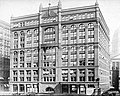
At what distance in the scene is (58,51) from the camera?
48812mm

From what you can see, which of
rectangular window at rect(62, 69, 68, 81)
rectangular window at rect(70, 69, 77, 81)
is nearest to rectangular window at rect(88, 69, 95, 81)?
rectangular window at rect(70, 69, 77, 81)

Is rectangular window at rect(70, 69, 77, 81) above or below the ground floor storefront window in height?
above

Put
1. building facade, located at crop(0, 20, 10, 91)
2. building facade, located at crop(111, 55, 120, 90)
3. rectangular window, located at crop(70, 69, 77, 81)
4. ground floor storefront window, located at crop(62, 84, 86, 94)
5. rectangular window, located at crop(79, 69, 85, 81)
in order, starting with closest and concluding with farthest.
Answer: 1. ground floor storefront window, located at crop(62, 84, 86, 94)
2. rectangular window, located at crop(79, 69, 85, 81)
3. rectangular window, located at crop(70, 69, 77, 81)
4. building facade, located at crop(0, 20, 10, 91)
5. building facade, located at crop(111, 55, 120, 90)

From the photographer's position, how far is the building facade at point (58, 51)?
150 feet

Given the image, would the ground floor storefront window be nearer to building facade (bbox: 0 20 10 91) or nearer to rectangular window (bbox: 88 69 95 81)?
rectangular window (bbox: 88 69 95 81)

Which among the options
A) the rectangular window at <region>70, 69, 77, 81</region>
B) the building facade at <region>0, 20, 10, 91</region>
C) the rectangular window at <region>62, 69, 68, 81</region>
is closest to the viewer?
the rectangular window at <region>70, 69, 77, 81</region>

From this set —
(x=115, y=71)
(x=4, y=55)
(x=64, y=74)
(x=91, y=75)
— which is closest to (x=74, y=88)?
(x=64, y=74)

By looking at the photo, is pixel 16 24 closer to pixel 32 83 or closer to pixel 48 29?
pixel 48 29

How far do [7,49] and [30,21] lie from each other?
23056mm

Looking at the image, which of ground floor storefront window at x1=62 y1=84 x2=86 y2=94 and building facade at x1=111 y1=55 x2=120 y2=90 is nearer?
ground floor storefront window at x1=62 y1=84 x2=86 y2=94

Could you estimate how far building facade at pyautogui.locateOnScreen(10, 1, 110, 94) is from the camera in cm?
4562

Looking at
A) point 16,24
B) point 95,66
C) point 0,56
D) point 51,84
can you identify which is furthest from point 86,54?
point 0,56

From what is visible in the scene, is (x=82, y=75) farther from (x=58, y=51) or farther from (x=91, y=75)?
(x=58, y=51)

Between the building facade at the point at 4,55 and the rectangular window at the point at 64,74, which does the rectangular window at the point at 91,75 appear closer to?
the rectangular window at the point at 64,74
